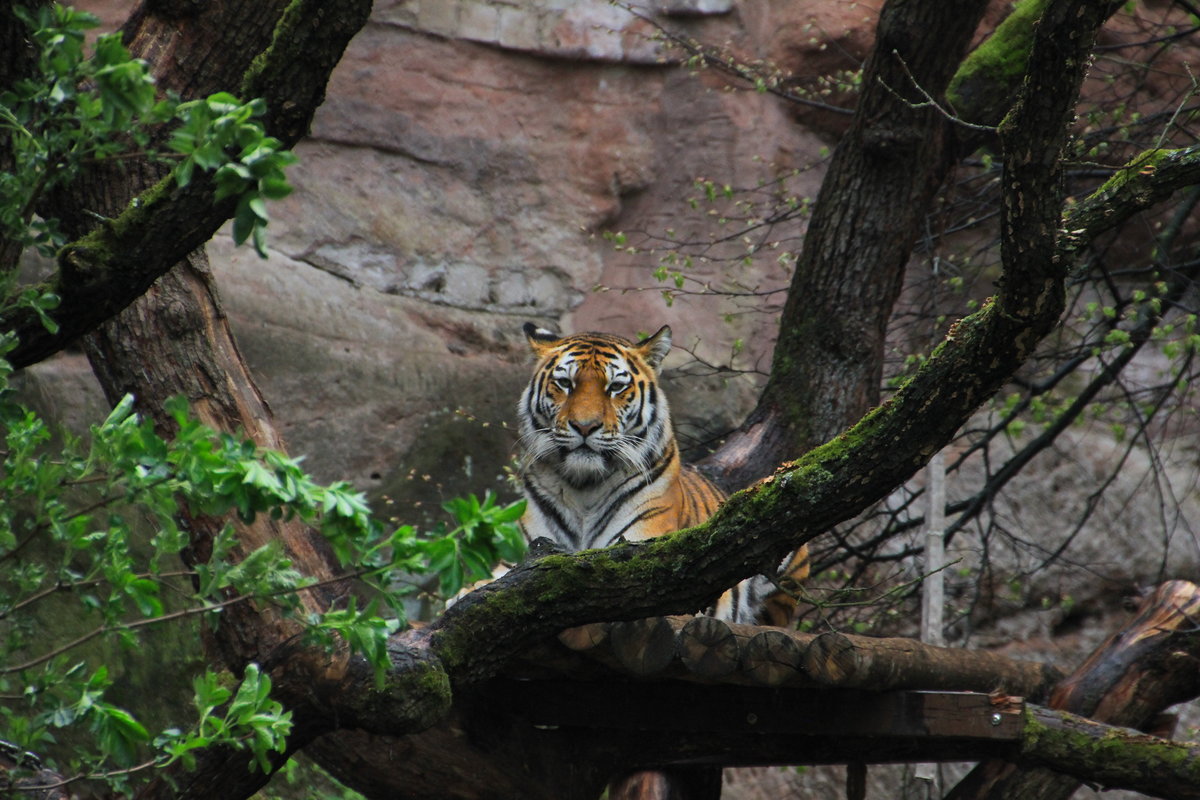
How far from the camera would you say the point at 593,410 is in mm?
5535

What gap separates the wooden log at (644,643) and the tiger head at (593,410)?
159 centimetres

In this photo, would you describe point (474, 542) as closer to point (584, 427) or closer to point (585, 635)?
point (585, 635)

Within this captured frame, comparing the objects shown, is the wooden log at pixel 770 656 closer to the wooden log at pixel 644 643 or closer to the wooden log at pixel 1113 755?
the wooden log at pixel 644 643

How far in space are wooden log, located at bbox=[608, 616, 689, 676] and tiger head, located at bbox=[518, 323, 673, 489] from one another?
1588 millimetres

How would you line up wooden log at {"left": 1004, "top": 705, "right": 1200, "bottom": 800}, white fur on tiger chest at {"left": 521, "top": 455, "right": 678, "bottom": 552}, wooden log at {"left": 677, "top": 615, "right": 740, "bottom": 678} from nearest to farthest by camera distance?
1. wooden log at {"left": 677, "top": 615, "right": 740, "bottom": 678}
2. wooden log at {"left": 1004, "top": 705, "right": 1200, "bottom": 800}
3. white fur on tiger chest at {"left": 521, "top": 455, "right": 678, "bottom": 552}

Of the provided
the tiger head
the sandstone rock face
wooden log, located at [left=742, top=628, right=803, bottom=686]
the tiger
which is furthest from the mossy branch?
the sandstone rock face

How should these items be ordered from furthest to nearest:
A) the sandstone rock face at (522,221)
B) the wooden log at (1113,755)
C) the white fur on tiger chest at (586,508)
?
1. the sandstone rock face at (522,221)
2. the white fur on tiger chest at (586,508)
3. the wooden log at (1113,755)

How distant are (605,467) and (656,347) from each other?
88 cm

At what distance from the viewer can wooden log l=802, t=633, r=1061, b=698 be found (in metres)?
4.21

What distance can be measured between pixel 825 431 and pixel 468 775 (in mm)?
2434

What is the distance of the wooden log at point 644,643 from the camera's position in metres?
3.90

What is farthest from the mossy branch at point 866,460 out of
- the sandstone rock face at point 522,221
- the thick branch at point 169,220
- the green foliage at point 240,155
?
the sandstone rock face at point 522,221

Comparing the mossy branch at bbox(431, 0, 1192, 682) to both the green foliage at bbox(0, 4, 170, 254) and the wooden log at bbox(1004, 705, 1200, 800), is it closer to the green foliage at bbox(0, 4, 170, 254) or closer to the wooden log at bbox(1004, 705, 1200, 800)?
the green foliage at bbox(0, 4, 170, 254)

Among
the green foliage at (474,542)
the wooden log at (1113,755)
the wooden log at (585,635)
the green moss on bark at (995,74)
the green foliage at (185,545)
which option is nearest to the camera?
the green foliage at (185,545)
